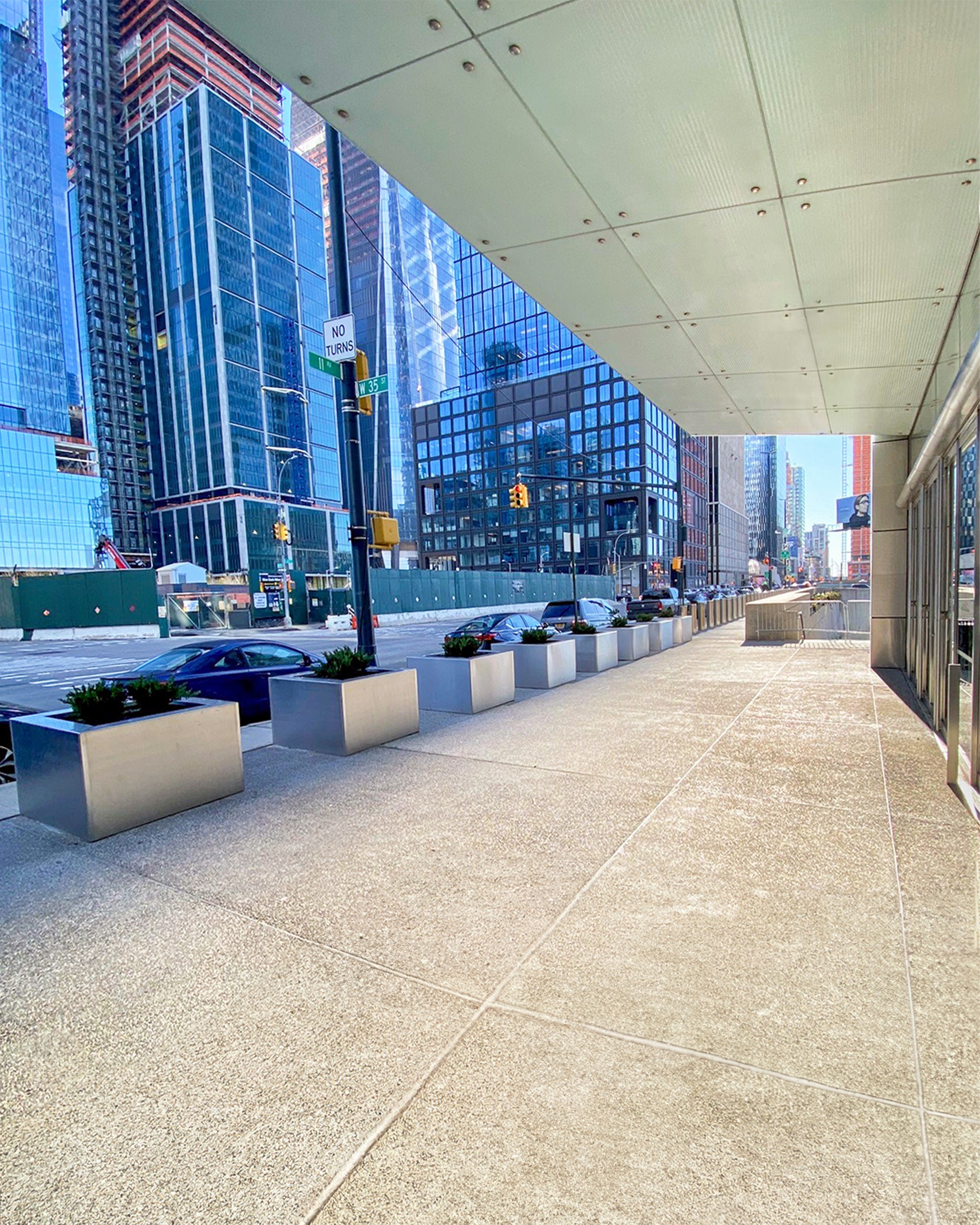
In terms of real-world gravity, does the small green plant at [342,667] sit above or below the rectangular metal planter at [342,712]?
above

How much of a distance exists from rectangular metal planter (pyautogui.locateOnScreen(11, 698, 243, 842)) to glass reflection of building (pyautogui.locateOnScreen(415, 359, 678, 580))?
248ft

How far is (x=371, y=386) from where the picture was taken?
938cm

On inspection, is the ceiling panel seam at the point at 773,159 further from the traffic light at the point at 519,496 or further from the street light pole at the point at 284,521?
the street light pole at the point at 284,521

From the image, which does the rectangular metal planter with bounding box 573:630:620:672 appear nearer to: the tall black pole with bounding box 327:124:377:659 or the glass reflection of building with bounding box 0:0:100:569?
the tall black pole with bounding box 327:124:377:659

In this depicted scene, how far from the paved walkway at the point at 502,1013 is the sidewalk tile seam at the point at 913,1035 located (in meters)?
0.01

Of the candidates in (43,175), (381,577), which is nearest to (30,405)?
(43,175)

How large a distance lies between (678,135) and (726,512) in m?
126

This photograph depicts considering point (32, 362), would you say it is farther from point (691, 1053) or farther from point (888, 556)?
point (691, 1053)

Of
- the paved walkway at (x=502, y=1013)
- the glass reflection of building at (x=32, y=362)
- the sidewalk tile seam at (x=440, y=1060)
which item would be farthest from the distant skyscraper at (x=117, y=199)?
the sidewalk tile seam at (x=440, y=1060)

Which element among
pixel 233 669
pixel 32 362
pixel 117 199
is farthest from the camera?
pixel 117 199

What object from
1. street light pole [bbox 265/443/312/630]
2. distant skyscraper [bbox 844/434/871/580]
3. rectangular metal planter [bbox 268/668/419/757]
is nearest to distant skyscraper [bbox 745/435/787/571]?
distant skyscraper [bbox 844/434/871/580]

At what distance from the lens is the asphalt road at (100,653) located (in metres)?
16.6

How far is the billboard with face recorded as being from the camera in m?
23.8

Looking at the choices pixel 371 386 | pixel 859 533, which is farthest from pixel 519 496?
pixel 859 533
